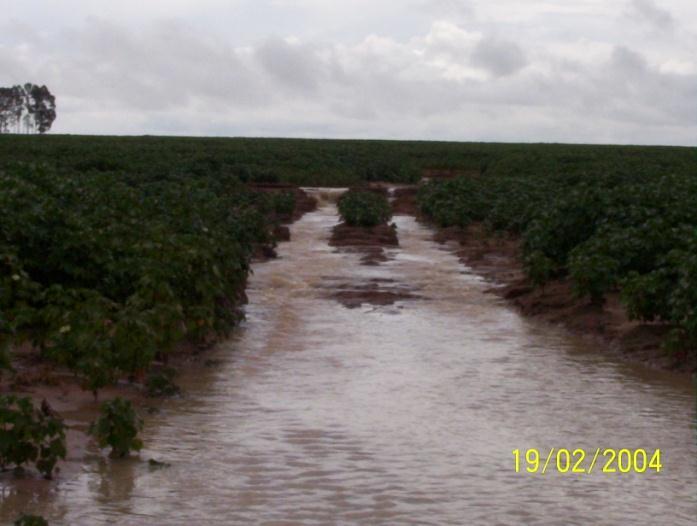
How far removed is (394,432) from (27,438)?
3.23 m

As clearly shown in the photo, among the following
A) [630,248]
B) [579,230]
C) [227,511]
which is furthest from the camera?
[579,230]

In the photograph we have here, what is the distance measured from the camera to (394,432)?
9.30 m

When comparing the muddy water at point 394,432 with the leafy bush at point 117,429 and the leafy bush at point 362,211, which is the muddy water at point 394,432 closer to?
the leafy bush at point 117,429

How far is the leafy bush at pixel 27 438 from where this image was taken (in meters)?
7.31

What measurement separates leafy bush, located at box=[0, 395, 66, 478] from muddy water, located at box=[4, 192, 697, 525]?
22cm

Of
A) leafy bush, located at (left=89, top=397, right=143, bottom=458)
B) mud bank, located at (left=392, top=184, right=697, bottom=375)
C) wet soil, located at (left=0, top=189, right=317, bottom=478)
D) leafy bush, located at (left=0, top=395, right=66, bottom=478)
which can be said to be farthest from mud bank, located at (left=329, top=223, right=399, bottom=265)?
leafy bush, located at (left=0, top=395, right=66, bottom=478)

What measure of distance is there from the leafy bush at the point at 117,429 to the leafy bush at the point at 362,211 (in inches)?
851

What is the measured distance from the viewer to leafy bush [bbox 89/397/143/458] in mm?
7977

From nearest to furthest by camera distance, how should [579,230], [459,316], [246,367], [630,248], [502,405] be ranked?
[502,405] < [246,367] < [630,248] < [459,316] < [579,230]

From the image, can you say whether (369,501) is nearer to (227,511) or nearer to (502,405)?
(227,511)

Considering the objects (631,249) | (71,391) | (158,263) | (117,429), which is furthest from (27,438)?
(631,249)

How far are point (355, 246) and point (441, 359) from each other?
44.1 ft

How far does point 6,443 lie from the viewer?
7.31 metres

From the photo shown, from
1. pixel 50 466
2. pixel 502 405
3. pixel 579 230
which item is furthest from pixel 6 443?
pixel 579 230
